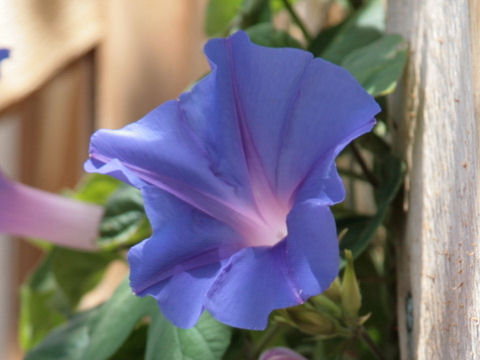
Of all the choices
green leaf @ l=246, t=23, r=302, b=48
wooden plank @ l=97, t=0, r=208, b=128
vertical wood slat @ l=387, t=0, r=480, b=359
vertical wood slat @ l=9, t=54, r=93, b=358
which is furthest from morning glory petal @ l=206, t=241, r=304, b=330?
vertical wood slat @ l=9, t=54, r=93, b=358

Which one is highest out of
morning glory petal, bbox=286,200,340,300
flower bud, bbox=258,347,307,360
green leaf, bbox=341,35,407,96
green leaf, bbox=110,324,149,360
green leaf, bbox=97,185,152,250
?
morning glory petal, bbox=286,200,340,300

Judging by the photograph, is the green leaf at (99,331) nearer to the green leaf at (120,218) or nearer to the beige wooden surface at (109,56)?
the green leaf at (120,218)

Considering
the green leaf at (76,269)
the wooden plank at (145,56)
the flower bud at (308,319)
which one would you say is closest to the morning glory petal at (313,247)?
the flower bud at (308,319)

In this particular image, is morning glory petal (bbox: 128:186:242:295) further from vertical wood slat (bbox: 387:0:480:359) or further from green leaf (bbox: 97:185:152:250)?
green leaf (bbox: 97:185:152:250)

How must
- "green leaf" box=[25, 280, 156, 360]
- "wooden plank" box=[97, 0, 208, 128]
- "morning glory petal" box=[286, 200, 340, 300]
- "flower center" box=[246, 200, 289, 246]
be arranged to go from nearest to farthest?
"morning glory petal" box=[286, 200, 340, 300], "flower center" box=[246, 200, 289, 246], "green leaf" box=[25, 280, 156, 360], "wooden plank" box=[97, 0, 208, 128]

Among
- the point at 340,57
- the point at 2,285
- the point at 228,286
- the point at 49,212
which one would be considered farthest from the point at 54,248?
the point at 2,285
